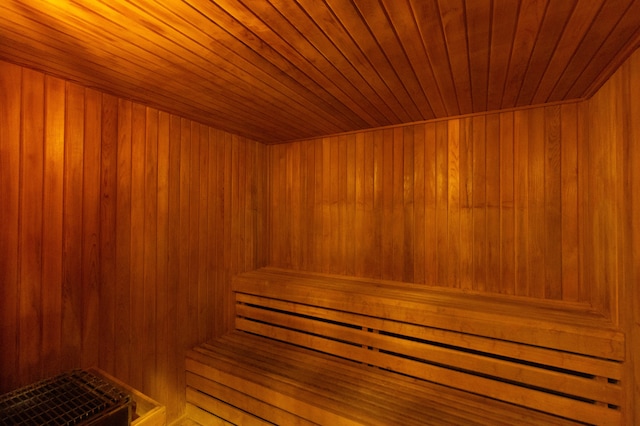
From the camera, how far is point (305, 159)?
368 cm

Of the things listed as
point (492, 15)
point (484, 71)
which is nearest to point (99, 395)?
point (492, 15)

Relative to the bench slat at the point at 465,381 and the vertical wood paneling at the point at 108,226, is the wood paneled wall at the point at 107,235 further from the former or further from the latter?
the bench slat at the point at 465,381

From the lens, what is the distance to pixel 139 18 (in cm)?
137

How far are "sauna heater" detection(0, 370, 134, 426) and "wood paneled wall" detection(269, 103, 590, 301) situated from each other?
2311mm

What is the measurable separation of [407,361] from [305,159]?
2.43m

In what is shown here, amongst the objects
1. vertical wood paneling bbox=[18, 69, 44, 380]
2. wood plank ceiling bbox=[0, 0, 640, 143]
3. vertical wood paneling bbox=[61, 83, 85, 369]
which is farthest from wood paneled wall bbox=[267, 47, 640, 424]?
vertical wood paneling bbox=[18, 69, 44, 380]

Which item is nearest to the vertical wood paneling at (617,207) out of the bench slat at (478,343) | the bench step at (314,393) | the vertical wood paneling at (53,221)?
the bench slat at (478,343)

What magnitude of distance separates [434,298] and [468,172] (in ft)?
4.01

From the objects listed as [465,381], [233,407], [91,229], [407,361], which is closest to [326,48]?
[91,229]

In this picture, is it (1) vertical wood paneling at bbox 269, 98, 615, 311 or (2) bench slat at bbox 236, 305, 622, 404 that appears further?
(1) vertical wood paneling at bbox 269, 98, 615, 311

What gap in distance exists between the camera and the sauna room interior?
148cm

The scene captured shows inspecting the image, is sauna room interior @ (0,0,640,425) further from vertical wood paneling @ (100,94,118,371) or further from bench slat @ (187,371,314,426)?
bench slat @ (187,371,314,426)

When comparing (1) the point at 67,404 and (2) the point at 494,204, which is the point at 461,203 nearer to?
(2) the point at 494,204

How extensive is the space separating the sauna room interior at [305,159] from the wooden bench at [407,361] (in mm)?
162
